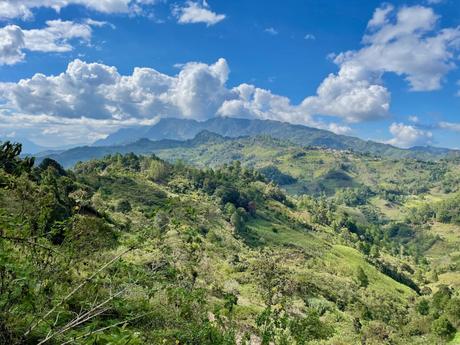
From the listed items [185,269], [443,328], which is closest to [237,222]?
[443,328]

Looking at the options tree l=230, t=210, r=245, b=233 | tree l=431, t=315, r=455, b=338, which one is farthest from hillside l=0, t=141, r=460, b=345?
tree l=230, t=210, r=245, b=233

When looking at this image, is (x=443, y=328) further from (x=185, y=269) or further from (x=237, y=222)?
(x=237, y=222)

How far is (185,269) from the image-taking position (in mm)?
19641

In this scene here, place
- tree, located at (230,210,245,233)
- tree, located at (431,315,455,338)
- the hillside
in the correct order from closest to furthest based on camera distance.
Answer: the hillside → tree, located at (431,315,455,338) → tree, located at (230,210,245,233)

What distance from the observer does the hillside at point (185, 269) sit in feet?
19.7

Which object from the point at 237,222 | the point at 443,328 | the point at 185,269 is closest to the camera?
the point at 185,269

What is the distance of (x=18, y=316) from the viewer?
5398 millimetres

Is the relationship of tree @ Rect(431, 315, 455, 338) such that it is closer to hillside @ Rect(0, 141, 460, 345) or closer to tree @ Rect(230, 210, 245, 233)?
hillside @ Rect(0, 141, 460, 345)

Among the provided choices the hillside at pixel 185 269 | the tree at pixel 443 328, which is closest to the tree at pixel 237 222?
the hillside at pixel 185 269

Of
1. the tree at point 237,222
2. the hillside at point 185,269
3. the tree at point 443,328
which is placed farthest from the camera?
the tree at point 237,222

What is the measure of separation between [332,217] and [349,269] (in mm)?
87414

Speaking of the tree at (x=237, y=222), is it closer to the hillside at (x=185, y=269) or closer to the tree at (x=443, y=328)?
the hillside at (x=185, y=269)

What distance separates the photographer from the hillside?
601 centimetres

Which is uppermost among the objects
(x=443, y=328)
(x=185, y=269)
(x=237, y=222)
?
(x=185, y=269)
